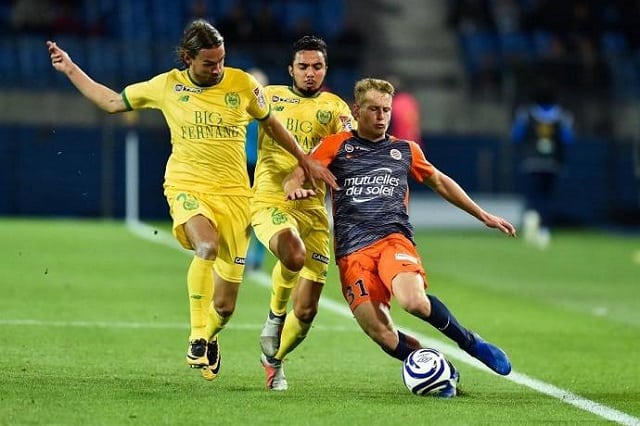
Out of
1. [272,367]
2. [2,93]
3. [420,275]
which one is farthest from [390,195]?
[2,93]

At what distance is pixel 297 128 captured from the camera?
9508 millimetres

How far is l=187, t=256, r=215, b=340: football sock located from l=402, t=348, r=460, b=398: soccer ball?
120cm

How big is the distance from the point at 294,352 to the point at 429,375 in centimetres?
236

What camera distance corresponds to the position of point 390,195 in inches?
353

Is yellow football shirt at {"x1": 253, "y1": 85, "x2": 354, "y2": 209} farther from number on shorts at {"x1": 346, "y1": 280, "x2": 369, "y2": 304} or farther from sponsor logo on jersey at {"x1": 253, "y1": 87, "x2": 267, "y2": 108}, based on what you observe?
number on shorts at {"x1": 346, "y1": 280, "x2": 369, "y2": 304}

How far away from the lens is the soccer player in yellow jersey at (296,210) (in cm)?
911

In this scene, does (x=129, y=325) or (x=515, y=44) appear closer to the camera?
(x=129, y=325)

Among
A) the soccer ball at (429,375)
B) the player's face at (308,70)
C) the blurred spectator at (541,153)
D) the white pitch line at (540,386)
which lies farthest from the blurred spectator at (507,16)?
the soccer ball at (429,375)

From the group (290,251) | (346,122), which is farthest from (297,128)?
(290,251)

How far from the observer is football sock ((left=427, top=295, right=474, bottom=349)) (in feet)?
28.2

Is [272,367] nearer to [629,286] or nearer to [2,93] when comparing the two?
[629,286]

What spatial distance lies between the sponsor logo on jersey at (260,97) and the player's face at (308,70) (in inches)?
17.0

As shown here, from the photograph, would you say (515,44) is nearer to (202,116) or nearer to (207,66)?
(202,116)

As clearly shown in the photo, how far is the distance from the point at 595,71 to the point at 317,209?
63.0 feet
